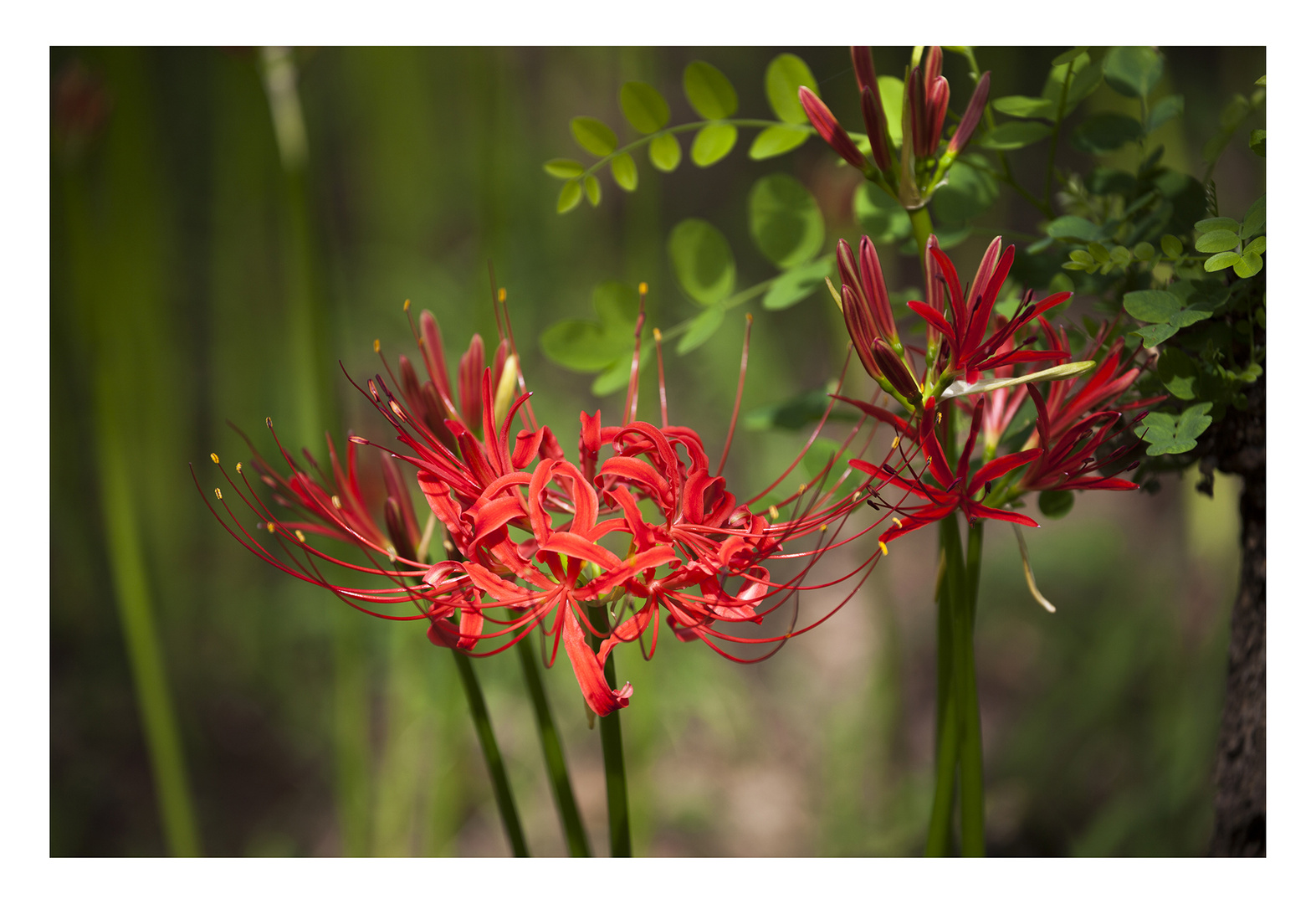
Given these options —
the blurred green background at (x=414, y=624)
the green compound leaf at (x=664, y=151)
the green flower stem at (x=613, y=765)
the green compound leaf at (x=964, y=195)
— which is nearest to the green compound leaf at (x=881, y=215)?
the green compound leaf at (x=964, y=195)

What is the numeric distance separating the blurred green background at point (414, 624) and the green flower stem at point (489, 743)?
0.41 meters

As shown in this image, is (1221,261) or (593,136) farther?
(593,136)

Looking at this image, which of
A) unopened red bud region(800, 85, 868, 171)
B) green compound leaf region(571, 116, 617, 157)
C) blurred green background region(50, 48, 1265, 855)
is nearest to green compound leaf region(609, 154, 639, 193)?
green compound leaf region(571, 116, 617, 157)

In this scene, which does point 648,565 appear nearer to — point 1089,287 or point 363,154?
point 1089,287

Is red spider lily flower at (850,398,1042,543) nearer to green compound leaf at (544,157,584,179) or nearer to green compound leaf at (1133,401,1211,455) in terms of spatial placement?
green compound leaf at (1133,401,1211,455)

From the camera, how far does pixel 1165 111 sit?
0.40 meters

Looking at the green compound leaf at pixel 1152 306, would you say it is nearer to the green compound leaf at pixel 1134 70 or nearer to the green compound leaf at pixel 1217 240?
the green compound leaf at pixel 1217 240

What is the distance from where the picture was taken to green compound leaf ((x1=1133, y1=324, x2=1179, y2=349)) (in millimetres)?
307

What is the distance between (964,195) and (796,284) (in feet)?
0.33

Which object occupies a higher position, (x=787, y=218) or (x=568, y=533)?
(x=787, y=218)

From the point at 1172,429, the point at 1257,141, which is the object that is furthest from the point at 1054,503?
the point at 1257,141

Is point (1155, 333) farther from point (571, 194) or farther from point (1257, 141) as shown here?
point (571, 194)

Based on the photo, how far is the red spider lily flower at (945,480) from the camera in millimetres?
281
